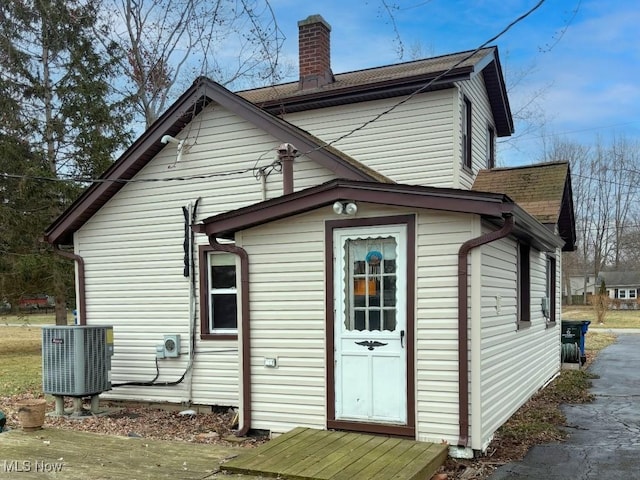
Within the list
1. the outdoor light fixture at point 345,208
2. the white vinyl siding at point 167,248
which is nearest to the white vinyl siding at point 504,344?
→ the outdoor light fixture at point 345,208

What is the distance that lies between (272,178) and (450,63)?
4201mm

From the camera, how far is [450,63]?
10242 mm

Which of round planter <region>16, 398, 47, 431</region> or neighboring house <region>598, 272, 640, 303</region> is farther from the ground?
round planter <region>16, 398, 47, 431</region>

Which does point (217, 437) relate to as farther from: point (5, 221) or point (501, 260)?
point (5, 221)

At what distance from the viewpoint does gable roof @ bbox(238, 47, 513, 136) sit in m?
9.20

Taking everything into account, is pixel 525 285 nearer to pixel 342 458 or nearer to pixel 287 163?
pixel 287 163

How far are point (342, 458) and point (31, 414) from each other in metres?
3.76

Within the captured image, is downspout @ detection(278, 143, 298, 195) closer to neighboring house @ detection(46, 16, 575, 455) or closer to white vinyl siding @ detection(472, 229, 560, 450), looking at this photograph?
neighboring house @ detection(46, 16, 575, 455)

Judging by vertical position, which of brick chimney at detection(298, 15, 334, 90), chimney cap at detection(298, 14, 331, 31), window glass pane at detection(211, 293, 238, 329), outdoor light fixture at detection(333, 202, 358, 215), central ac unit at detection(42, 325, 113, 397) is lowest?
central ac unit at detection(42, 325, 113, 397)

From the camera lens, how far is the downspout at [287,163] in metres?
7.84

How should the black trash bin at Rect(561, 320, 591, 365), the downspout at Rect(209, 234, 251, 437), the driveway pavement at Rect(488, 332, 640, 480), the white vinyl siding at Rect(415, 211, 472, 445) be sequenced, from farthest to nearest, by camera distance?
the black trash bin at Rect(561, 320, 591, 365) → the downspout at Rect(209, 234, 251, 437) → the white vinyl siding at Rect(415, 211, 472, 445) → the driveway pavement at Rect(488, 332, 640, 480)

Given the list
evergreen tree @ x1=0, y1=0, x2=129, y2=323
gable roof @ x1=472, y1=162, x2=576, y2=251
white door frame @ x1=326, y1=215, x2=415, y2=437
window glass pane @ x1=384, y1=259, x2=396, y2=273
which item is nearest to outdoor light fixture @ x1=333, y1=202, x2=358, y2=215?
white door frame @ x1=326, y1=215, x2=415, y2=437

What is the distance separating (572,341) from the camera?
13.2 m

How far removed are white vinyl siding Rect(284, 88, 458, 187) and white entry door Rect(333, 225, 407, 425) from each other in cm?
345
